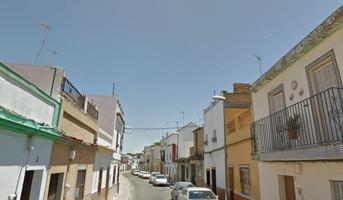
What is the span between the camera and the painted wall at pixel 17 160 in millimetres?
4285

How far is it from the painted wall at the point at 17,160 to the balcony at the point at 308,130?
6292 millimetres

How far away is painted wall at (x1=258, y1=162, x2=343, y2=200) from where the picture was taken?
18.2 feet

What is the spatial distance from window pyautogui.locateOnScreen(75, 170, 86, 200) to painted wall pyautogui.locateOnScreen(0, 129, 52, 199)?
3482 mm

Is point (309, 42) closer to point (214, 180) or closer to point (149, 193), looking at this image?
point (214, 180)

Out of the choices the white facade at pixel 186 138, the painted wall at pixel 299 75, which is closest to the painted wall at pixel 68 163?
the painted wall at pixel 299 75

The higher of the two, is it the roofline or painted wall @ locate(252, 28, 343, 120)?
the roofline

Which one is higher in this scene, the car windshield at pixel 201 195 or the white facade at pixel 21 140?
the white facade at pixel 21 140

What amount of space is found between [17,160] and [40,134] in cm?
82

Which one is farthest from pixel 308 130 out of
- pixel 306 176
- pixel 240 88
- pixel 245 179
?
pixel 240 88

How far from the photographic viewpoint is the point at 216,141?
18.3m

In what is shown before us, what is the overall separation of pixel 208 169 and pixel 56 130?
16.6 metres

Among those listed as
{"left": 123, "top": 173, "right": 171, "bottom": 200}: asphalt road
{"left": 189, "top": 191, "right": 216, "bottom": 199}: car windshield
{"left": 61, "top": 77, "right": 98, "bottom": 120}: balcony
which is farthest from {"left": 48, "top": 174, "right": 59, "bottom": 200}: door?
{"left": 123, "top": 173, "right": 171, "bottom": 200}: asphalt road

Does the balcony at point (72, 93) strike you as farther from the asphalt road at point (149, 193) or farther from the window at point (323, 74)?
the asphalt road at point (149, 193)

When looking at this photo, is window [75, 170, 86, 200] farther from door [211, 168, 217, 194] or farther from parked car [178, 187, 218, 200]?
door [211, 168, 217, 194]
